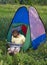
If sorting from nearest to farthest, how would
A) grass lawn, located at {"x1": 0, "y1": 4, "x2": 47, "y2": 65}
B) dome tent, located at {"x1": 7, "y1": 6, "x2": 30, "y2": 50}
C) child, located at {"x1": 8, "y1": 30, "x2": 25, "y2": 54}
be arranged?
grass lawn, located at {"x1": 0, "y1": 4, "x2": 47, "y2": 65} < child, located at {"x1": 8, "y1": 30, "x2": 25, "y2": 54} < dome tent, located at {"x1": 7, "y1": 6, "x2": 30, "y2": 50}

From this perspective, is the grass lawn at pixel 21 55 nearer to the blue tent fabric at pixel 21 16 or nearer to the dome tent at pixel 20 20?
the dome tent at pixel 20 20

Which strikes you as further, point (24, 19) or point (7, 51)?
point (24, 19)

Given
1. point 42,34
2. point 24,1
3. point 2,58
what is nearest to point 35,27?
point 42,34

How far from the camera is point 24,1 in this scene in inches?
782

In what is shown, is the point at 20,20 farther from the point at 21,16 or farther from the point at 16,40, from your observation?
the point at 16,40

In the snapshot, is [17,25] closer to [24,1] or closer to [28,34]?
[28,34]

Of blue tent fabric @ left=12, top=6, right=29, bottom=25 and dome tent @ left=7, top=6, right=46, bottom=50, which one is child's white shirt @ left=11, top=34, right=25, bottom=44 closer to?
dome tent @ left=7, top=6, right=46, bottom=50

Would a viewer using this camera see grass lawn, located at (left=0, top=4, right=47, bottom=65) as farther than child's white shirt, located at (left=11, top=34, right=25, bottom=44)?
No

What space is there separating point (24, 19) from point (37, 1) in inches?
439

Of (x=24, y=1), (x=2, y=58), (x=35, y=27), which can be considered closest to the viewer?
(x=2, y=58)

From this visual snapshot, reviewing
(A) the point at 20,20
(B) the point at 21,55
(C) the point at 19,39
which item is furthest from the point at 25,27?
(B) the point at 21,55

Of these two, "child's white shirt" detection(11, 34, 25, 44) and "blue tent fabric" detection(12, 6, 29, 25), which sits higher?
"blue tent fabric" detection(12, 6, 29, 25)

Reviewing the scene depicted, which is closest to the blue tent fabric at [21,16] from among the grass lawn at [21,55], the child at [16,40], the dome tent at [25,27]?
the dome tent at [25,27]

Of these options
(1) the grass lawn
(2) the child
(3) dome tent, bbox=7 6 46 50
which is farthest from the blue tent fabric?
(2) the child
